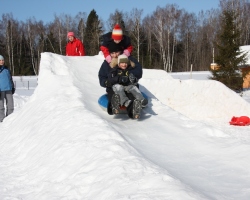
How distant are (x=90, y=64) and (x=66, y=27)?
1685 inches

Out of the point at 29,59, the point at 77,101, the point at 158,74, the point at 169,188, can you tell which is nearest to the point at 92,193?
the point at 169,188

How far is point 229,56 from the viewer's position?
2002 centimetres

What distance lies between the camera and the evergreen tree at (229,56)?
64.5 feet

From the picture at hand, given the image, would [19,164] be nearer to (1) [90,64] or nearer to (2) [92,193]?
(2) [92,193]

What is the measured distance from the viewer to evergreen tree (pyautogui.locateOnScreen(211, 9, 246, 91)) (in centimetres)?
1967

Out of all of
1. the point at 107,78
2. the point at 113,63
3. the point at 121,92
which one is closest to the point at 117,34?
the point at 113,63

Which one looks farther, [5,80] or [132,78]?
[5,80]

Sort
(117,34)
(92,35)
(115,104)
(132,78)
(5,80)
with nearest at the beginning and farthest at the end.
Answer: (115,104), (132,78), (117,34), (5,80), (92,35)

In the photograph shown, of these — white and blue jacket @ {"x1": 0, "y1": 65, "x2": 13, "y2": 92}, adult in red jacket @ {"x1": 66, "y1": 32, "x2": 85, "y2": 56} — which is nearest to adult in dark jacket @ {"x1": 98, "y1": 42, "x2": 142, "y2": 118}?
white and blue jacket @ {"x1": 0, "y1": 65, "x2": 13, "y2": 92}

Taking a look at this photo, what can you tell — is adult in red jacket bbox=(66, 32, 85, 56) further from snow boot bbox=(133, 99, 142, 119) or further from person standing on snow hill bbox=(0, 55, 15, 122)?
snow boot bbox=(133, 99, 142, 119)

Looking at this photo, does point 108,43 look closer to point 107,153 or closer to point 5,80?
point 5,80

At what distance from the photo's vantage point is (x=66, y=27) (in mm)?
49562

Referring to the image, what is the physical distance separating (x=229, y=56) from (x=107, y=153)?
18.0 meters

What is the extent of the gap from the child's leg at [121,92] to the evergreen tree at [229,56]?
51.4 ft
